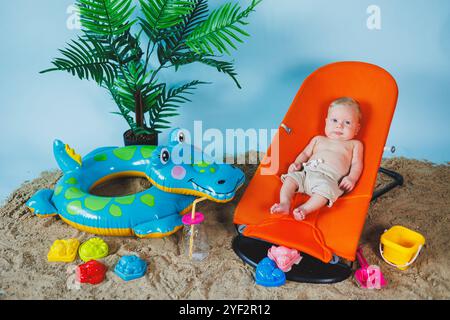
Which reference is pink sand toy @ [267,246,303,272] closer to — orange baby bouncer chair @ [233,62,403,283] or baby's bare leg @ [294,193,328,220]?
orange baby bouncer chair @ [233,62,403,283]

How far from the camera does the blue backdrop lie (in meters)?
3.37

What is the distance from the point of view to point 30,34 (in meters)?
3.38

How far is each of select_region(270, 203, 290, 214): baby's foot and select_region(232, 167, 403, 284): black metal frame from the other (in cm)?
19

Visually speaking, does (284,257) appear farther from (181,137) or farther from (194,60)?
(194,60)

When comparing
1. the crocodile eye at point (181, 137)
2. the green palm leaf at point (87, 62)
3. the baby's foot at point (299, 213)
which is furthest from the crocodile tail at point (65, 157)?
the baby's foot at point (299, 213)

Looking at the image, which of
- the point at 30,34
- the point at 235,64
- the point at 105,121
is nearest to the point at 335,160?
the point at 235,64

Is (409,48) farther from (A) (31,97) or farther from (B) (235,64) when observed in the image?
(A) (31,97)

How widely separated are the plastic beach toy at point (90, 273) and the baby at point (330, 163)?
35.7 inches

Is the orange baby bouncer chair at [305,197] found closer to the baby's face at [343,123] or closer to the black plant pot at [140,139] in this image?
the baby's face at [343,123]

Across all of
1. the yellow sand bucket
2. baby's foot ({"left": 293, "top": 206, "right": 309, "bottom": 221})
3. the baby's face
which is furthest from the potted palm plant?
the yellow sand bucket

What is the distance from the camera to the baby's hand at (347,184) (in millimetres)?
2484

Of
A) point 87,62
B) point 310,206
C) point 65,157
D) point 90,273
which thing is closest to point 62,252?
point 90,273

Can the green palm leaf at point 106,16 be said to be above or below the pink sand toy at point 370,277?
above

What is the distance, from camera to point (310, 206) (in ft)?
7.87
